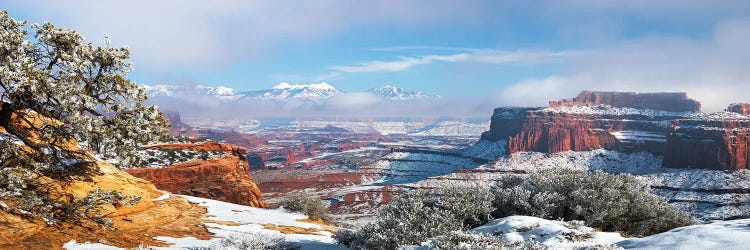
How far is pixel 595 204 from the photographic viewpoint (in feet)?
52.6

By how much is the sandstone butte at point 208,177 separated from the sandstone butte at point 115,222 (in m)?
20.5

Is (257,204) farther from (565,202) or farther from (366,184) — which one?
(366,184)

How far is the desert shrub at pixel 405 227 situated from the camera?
13289 mm

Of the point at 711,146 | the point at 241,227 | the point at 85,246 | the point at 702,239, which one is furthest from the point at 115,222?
the point at 711,146

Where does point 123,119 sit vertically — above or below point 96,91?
below

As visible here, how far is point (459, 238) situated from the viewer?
37.8 feet

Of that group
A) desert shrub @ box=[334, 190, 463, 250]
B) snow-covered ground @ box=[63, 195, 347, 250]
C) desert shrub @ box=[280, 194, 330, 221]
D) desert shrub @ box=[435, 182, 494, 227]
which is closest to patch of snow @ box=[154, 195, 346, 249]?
snow-covered ground @ box=[63, 195, 347, 250]

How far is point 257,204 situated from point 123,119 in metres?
39.1

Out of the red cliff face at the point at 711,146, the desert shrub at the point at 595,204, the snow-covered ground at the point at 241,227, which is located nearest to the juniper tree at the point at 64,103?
the snow-covered ground at the point at 241,227

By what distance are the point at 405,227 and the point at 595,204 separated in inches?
293

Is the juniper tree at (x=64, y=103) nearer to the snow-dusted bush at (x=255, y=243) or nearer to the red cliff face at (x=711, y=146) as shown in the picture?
the snow-dusted bush at (x=255, y=243)

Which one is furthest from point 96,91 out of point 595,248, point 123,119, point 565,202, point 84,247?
point 565,202

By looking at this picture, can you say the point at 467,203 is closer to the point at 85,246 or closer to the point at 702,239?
the point at 702,239

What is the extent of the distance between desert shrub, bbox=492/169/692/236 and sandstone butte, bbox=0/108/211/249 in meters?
13.3
